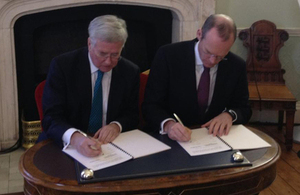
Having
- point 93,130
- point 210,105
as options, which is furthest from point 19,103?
point 210,105

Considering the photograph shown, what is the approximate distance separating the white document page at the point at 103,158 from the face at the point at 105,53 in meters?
0.43

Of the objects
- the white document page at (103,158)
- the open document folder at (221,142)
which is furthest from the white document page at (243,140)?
the white document page at (103,158)

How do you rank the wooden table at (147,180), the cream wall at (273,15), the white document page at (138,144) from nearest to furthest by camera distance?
the wooden table at (147,180) < the white document page at (138,144) < the cream wall at (273,15)

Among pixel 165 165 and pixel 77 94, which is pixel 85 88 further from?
pixel 165 165

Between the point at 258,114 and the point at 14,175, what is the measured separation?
2407 mm

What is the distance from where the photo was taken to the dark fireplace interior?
342cm

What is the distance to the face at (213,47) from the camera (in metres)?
1.91

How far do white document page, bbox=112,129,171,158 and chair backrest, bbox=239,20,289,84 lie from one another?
90.0 inches

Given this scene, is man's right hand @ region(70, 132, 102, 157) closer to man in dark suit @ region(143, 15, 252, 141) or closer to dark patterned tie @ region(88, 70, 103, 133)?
dark patterned tie @ region(88, 70, 103, 133)

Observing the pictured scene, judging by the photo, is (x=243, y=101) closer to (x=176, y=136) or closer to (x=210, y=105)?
(x=210, y=105)

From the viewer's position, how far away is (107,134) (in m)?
1.77

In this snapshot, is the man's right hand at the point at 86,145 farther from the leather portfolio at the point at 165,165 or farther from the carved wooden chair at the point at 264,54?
the carved wooden chair at the point at 264,54

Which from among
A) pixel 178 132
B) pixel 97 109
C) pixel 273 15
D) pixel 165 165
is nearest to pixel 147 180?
pixel 165 165

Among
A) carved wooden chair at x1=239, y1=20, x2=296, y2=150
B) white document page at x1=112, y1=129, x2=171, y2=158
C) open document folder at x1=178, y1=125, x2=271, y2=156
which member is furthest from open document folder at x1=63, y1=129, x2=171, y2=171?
carved wooden chair at x1=239, y1=20, x2=296, y2=150
